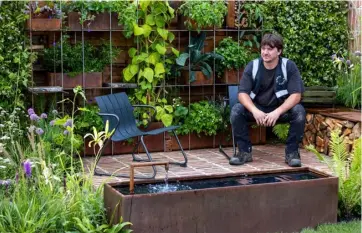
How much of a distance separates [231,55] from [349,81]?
135cm

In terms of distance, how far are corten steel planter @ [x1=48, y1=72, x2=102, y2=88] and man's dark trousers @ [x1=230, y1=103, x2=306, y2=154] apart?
1.50 m

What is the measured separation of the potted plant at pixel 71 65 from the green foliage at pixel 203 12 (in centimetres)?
92

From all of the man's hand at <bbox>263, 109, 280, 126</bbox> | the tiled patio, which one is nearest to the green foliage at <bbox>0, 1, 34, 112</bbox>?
the tiled patio

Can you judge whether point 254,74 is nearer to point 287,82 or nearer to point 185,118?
point 287,82

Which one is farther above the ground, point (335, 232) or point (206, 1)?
point (206, 1)

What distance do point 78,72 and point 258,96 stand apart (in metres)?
1.86

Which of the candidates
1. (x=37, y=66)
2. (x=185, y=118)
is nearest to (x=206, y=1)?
(x=185, y=118)

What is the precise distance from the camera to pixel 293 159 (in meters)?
6.49

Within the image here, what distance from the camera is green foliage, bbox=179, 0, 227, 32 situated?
7.35 m

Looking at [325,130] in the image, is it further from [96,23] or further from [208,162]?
[96,23]

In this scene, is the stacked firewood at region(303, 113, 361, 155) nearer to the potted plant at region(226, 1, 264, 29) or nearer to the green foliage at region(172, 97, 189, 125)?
the potted plant at region(226, 1, 264, 29)

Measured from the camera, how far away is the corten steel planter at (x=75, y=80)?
7.02 meters

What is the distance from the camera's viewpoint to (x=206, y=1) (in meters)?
7.48

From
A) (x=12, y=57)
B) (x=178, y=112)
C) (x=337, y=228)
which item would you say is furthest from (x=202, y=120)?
(x=337, y=228)
